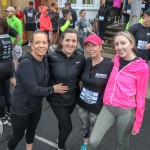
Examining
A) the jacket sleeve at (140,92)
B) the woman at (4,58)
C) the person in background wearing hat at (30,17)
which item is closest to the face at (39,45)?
the jacket sleeve at (140,92)

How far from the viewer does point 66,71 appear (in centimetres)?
299

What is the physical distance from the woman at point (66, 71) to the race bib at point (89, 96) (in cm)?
12

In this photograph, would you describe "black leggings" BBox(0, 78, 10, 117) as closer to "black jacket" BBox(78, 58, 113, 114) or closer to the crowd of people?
the crowd of people

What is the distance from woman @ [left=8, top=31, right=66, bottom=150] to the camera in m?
2.73

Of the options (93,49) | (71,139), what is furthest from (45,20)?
(93,49)

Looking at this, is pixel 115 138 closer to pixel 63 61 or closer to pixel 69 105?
pixel 69 105

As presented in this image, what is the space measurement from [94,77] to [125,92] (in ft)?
1.39

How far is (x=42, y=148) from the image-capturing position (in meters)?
3.76

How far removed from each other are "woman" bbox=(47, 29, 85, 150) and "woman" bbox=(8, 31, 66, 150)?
124mm

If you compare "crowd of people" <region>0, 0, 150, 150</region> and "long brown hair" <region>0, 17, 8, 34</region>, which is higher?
"long brown hair" <region>0, 17, 8, 34</region>

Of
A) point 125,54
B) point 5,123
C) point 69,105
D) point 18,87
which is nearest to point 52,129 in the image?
point 5,123

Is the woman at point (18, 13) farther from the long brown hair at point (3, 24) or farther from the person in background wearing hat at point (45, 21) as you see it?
the long brown hair at point (3, 24)

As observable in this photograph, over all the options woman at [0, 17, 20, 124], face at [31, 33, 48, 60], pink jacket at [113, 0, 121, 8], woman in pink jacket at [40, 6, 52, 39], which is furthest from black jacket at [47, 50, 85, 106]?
pink jacket at [113, 0, 121, 8]

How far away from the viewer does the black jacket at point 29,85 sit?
8.93 feet
